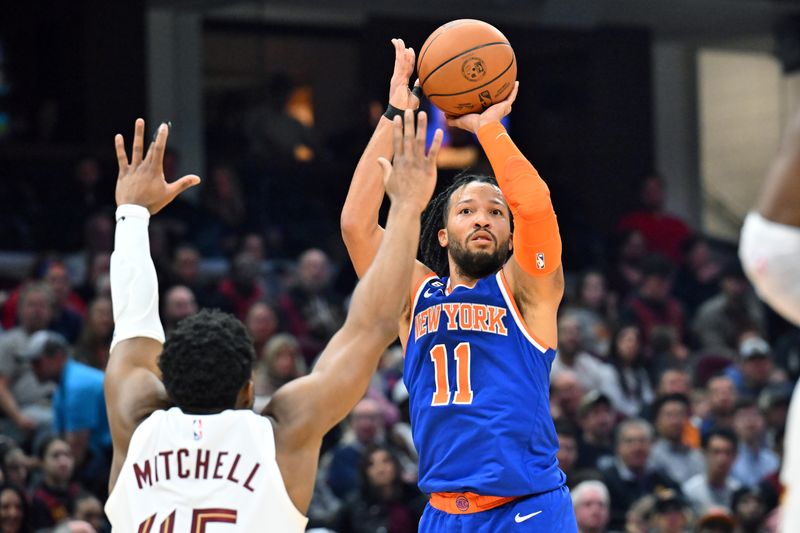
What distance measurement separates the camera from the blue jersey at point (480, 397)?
5094 millimetres

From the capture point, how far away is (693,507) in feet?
33.2

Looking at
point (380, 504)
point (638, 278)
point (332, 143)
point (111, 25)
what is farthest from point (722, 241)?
point (380, 504)

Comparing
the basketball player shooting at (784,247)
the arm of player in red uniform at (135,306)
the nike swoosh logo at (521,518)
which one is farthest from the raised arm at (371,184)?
the basketball player shooting at (784,247)

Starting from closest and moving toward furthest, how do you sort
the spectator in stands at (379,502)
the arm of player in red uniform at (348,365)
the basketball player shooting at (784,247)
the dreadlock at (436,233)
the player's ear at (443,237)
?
the basketball player shooting at (784,247) → the arm of player in red uniform at (348,365) → the player's ear at (443,237) → the dreadlock at (436,233) → the spectator in stands at (379,502)

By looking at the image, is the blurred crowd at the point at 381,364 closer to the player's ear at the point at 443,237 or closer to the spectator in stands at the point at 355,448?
the spectator in stands at the point at 355,448

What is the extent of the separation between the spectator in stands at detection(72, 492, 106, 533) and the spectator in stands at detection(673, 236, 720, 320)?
7.79 meters

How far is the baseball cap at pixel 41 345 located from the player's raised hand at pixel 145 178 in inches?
197

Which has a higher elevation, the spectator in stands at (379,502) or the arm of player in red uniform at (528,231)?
the arm of player in red uniform at (528,231)

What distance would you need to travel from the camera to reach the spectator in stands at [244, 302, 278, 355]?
34.9 feet

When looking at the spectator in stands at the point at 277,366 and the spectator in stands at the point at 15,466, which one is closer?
the spectator in stands at the point at 15,466

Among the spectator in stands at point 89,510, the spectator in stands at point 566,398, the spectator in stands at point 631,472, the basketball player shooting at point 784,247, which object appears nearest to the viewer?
the basketball player shooting at point 784,247

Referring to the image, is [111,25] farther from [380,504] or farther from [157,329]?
[157,329]

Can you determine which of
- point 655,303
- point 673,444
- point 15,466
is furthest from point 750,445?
Result: point 15,466

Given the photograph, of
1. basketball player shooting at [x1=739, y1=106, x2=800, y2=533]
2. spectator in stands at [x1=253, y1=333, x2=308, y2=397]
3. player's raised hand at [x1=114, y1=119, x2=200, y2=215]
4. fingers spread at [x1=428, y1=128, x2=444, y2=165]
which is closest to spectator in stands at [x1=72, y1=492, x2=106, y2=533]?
spectator in stands at [x1=253, y1=333, x2=308, y2=397]
